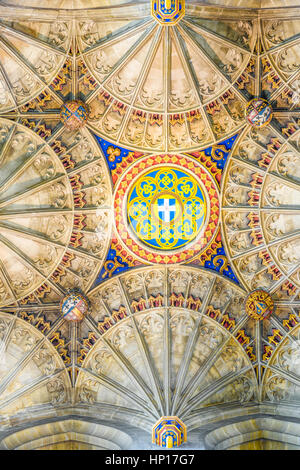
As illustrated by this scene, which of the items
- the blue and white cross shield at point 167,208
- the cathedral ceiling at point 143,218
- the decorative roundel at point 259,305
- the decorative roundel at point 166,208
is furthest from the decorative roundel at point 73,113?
the decorative roundel at point 259,305

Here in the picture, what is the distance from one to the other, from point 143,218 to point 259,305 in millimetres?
4474

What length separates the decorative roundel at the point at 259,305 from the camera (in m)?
24.2

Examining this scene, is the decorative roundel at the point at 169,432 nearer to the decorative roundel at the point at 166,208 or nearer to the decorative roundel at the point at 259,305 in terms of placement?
the decorative roundel at the point at 259,305

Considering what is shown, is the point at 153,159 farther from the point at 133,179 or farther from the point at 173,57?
the point at 173,57

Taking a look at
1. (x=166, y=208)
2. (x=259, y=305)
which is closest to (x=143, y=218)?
(x=166, y=208)

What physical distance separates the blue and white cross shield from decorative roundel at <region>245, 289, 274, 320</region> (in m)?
3.45

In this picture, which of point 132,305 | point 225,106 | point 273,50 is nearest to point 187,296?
point 132,305

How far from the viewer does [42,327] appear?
24562mm

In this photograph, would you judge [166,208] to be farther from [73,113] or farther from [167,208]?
[73,113]

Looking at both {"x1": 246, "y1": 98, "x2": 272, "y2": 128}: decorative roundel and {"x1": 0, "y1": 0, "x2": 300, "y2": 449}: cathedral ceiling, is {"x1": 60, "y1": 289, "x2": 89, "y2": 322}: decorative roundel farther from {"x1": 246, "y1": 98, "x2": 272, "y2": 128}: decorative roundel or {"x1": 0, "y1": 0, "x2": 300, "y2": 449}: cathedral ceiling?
{"x1": 246, "y1": 98, "x2": 272, "y2": 128}: decorative roundel

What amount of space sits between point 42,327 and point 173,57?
879 cm

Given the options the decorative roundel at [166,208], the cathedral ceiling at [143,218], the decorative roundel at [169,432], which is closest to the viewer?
the decorative roundel at [169,432]

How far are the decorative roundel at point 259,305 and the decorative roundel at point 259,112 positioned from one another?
496cm
